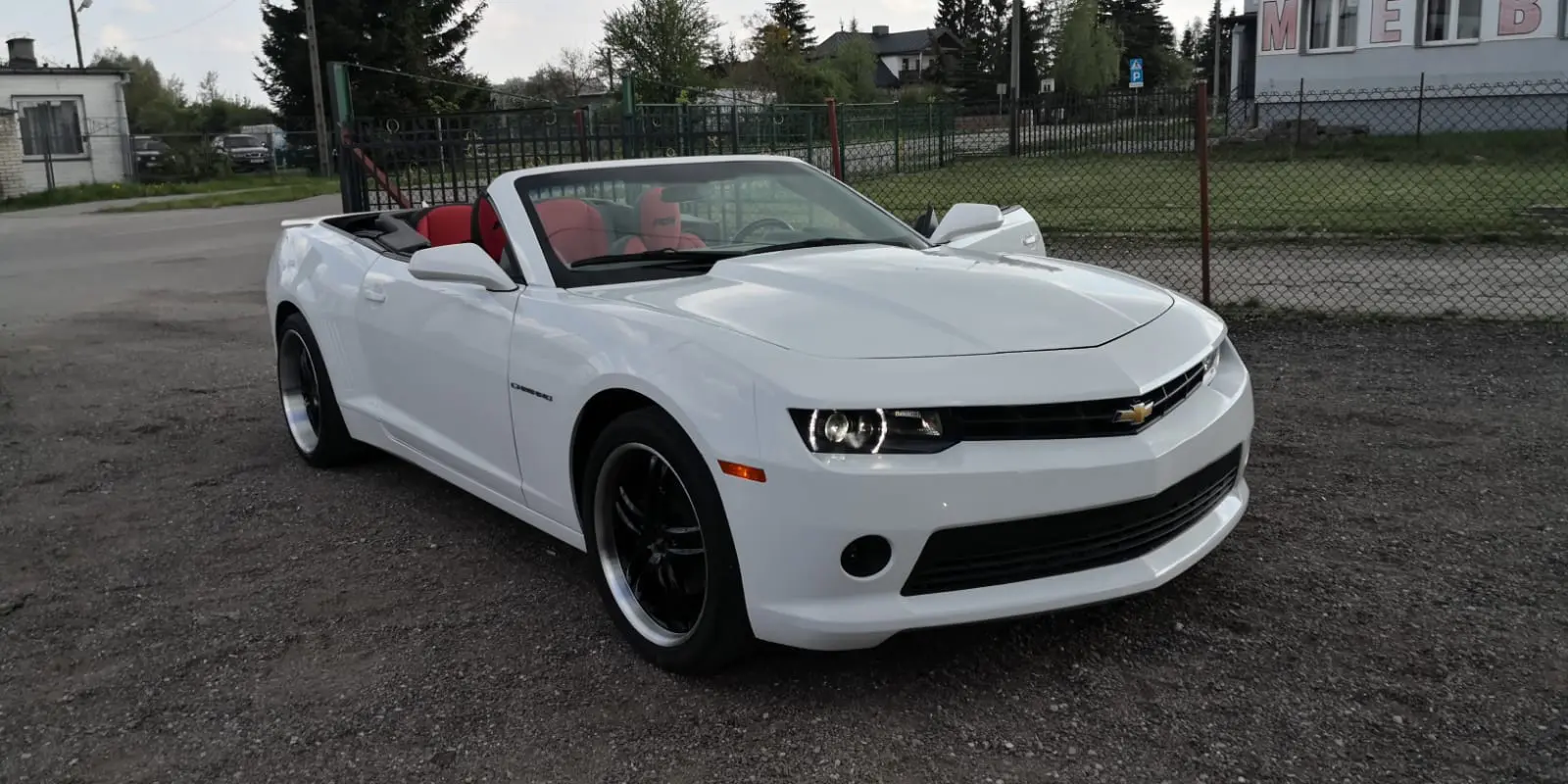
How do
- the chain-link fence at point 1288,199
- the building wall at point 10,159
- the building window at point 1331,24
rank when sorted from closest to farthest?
the chain-link fence at point 1288,199 → the building window at point 1331,24 → the building wall at point 10,159

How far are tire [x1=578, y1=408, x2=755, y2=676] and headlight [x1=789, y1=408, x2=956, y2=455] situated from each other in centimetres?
32

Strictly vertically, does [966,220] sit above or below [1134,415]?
above

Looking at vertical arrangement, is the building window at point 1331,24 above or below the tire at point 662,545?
above

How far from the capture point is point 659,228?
423 cm

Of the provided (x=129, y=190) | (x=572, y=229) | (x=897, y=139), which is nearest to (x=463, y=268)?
(x=572, y=229)

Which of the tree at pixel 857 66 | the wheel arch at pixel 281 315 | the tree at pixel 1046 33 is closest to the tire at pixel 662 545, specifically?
the wheel arch at pixel 281 315

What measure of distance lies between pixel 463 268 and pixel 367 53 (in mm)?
40634

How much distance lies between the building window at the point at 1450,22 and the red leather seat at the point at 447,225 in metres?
30.2

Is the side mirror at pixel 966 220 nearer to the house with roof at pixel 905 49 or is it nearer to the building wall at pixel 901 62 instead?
the house with roof at pixel 905 49

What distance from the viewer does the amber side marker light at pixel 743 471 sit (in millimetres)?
2912

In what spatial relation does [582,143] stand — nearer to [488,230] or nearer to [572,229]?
[488,230]

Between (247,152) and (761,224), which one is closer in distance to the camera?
(761,224)

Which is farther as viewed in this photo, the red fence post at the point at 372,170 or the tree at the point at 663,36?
the tree at the point at 663,36

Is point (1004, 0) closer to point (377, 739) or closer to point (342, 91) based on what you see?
point (342, 91)
